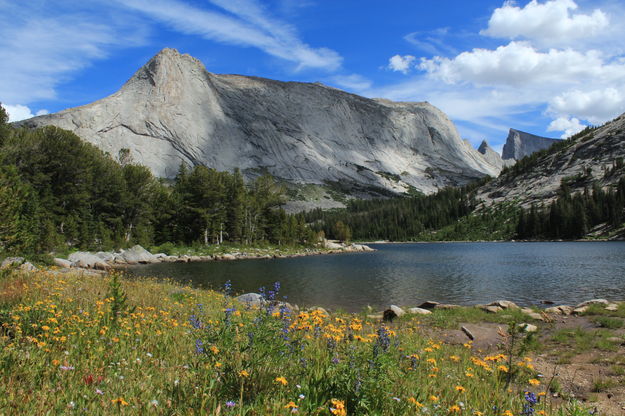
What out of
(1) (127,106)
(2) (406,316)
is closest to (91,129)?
(1) (127,106)

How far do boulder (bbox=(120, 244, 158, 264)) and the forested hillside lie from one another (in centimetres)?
522

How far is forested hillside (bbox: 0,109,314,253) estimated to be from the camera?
141ft

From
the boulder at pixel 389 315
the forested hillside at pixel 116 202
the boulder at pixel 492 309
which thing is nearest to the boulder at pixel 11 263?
the forested hillside at pixel 116 202

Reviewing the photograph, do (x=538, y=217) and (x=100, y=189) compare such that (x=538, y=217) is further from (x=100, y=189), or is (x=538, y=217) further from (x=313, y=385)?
(x=313, y=385)

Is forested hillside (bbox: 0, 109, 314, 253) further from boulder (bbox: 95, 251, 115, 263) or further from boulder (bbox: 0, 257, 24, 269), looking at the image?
boulder (bbox: 0, 257, 24, 269)

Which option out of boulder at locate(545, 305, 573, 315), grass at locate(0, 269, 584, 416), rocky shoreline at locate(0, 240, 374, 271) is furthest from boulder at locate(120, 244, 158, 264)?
boulder at locate(545, 305, 573, 315)

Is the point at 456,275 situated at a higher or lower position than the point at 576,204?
lower

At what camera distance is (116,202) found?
5666cm

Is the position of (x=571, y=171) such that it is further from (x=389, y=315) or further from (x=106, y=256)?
(x=106, y=256)

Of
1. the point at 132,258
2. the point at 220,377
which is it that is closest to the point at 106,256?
the point at 132,258

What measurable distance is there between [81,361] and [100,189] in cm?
5779

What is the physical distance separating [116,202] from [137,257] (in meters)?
14.3

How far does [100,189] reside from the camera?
5506cm

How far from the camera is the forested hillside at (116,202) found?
43.0 meters
